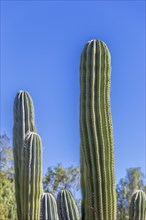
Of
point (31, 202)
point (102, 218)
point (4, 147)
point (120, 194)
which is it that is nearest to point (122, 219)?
point (120, 194)

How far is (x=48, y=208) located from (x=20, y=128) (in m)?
1.88

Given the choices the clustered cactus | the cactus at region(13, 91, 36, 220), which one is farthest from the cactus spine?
the clustered cactus

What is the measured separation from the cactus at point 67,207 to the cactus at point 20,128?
130 centimetres

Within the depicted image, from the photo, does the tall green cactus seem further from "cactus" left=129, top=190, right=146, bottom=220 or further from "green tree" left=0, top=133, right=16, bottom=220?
"green tree" left=0, top=133, right=16, bottom=220

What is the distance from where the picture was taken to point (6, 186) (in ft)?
61.4

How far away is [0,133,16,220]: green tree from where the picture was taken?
15.3 meters

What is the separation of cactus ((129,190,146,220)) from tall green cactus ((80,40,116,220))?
82.3 inches

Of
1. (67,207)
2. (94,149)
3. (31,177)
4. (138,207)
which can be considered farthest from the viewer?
(138,207)

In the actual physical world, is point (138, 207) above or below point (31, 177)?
below

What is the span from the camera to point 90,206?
5.43m

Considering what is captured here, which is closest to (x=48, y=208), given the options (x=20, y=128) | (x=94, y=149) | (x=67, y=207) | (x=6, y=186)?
(x=67, y=207)

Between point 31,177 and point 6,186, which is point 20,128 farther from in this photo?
point 6,186

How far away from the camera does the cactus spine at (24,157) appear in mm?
7352

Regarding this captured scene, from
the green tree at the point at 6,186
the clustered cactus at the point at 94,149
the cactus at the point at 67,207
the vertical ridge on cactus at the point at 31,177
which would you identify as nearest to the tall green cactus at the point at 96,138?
the clustered cactus at the point at 94,149
